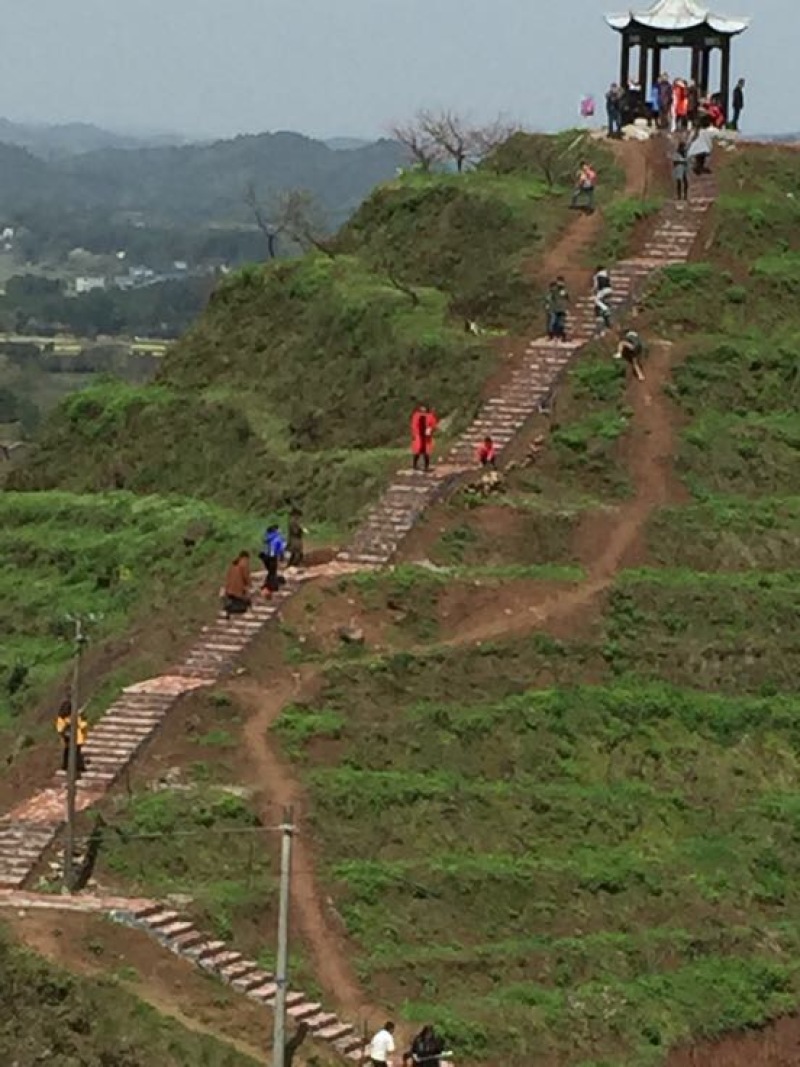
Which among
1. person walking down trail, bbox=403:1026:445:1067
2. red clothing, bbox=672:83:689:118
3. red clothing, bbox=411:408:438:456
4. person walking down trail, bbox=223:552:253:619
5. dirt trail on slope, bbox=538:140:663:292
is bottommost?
person walking down trail, bbox=403:1026:445:1067

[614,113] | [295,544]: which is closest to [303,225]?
[614,113]

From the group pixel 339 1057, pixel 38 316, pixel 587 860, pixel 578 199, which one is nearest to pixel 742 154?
pixel 578 199

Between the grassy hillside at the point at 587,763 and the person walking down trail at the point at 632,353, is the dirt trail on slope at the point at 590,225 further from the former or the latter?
the grassy hillside at the point at 587,763

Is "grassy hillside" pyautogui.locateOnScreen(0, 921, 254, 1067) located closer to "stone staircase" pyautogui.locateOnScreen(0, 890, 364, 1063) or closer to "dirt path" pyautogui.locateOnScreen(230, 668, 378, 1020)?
"stone staircase" pyautogui.locateOnScreen(0, 890, 364, 1063)

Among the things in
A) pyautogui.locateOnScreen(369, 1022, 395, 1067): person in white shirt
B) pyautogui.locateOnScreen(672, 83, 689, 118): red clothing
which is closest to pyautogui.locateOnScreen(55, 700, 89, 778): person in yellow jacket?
pyautogui.locateOnScreen(369, 1022, 395, 1067): person in white shirt

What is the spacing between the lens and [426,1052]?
28.5 m

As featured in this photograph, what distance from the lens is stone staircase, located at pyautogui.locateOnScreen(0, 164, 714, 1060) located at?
3005 centimetres

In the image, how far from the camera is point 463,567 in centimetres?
3756

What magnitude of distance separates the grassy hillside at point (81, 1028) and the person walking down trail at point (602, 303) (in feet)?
58.4

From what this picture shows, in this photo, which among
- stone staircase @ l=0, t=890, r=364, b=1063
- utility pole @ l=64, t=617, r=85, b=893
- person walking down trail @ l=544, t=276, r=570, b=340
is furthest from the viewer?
person walking down trail @ l=544, t=276, r=570, b=340

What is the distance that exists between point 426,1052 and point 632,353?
16.1 metres

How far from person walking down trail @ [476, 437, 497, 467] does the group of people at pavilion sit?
11.1 meters

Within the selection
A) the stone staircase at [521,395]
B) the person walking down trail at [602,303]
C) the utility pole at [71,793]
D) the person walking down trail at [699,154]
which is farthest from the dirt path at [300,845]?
the person walking down trail at [699,154]

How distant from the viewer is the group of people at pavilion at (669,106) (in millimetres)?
49219
